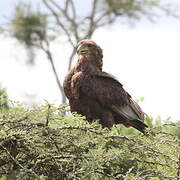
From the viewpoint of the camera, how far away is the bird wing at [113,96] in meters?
4.22

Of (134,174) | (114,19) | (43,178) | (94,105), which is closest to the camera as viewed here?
(43,178)

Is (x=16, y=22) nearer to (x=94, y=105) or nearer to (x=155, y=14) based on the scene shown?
(x=155, y=14)

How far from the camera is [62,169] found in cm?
231

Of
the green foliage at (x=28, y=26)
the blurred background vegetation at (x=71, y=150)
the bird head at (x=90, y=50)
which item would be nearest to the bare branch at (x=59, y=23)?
the green foliage at (x=28, y=26)

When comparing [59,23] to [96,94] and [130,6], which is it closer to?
[130,6]

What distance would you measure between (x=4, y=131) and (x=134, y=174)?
56 cm

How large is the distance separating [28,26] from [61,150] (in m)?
15.9

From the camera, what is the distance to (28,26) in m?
18.0

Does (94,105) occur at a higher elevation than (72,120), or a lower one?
higher

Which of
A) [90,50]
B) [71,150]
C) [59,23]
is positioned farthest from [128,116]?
[59,23]

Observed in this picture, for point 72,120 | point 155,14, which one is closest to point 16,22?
point 155,14

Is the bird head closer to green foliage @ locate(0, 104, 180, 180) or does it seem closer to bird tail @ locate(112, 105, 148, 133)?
bird tail @ locate(112, 105, 148, 133)

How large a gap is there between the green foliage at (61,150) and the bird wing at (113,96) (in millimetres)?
1741

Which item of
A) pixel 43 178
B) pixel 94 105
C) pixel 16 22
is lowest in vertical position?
pixel 43 178
